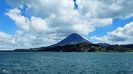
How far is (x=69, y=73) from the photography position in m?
74.4

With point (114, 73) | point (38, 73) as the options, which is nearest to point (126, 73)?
point (114, 73)

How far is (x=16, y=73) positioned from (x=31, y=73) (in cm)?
400

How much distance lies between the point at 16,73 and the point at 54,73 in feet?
33.3

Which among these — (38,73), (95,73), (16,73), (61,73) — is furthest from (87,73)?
(16,73)

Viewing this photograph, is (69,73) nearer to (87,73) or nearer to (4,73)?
(87,73)

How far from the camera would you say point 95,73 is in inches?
2977

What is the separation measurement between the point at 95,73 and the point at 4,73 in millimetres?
24468

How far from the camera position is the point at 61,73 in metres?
74.4

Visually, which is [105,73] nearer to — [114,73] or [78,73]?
[114,73]

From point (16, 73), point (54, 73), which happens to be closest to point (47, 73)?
point (54, 73)

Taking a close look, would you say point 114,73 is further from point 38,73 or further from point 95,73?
point 38,73

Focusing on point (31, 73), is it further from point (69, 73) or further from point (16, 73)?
point (69, 73)

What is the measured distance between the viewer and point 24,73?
242 feet

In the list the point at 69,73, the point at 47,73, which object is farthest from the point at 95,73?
the point at 47,73
